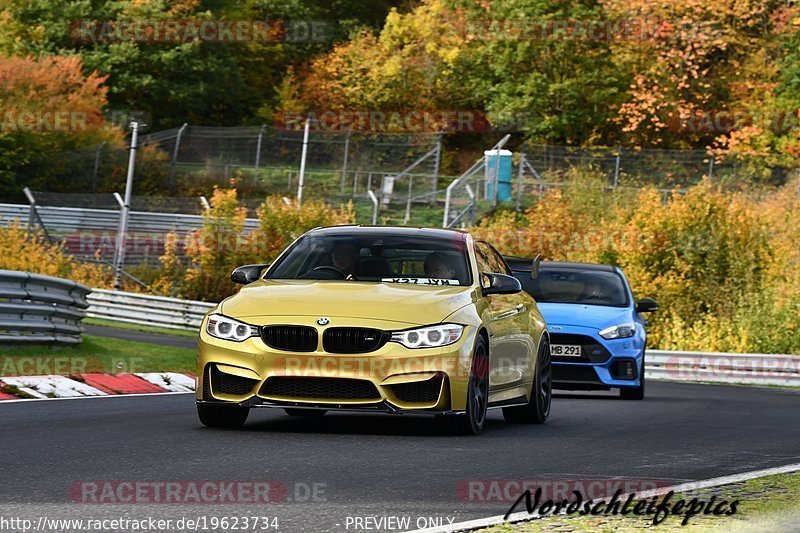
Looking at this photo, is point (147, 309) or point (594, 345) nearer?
point (594, 345)

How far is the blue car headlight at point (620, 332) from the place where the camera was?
20.0 meters

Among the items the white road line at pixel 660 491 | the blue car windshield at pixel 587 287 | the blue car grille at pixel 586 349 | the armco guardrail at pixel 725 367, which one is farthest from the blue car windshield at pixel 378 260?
the armco guardrail at pixel 725 367

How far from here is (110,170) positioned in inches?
2482

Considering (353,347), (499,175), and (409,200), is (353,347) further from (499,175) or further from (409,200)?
(409,200)

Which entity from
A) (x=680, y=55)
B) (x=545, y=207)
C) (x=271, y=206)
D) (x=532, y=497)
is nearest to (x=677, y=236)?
(x=545, y=207)

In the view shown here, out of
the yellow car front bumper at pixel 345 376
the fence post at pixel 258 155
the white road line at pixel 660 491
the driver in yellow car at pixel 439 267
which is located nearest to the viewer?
the white road line at pixel 660 491

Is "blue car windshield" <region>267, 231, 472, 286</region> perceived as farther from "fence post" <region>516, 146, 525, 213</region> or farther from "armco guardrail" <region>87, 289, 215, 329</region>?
"fence post" <region>516, 146, 525, 213</region>

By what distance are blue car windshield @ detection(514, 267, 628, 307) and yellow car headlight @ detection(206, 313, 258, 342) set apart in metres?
9.52

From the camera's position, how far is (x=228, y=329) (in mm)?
11836

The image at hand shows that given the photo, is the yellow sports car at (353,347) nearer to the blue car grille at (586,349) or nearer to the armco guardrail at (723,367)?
the blue car grille at (586,349)

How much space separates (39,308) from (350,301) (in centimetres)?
716

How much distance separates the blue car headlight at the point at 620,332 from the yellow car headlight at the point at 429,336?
841 cm

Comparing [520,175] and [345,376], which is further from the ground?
[345,376]

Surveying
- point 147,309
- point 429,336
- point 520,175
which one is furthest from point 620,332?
point 520,175
